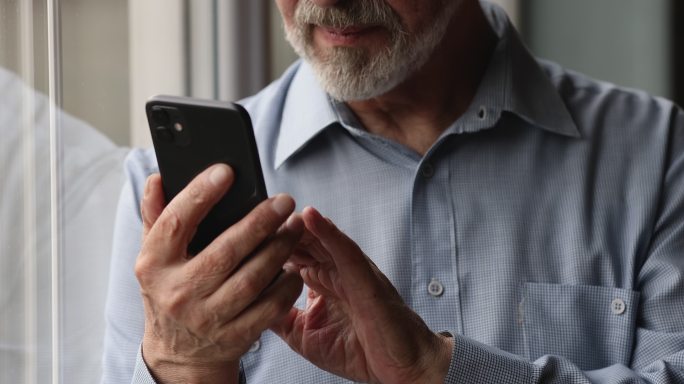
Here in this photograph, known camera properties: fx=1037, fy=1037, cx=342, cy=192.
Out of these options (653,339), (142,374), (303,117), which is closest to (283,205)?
(142,374)

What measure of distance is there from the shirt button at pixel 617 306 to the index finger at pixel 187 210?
628 mm

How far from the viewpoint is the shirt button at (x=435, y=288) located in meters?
1.38

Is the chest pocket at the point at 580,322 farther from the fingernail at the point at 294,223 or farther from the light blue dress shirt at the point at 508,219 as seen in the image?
the fingernail at the point at 294,223

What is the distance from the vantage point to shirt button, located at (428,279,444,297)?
138 cm

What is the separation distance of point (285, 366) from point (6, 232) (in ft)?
1.34

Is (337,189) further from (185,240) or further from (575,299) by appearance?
(185,240)

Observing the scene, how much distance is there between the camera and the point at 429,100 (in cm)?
149

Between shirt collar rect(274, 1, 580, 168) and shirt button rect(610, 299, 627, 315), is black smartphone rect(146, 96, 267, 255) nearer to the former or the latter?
shirt collar rect(274, 1, 580, 168)

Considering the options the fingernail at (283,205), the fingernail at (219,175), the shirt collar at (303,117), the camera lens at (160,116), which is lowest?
the shirt collar at (303,117)

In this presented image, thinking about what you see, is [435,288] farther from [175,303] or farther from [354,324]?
[175,303]

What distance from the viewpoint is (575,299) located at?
139cm

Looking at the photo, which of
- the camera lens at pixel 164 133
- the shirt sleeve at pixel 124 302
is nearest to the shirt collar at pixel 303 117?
the shirt sleeve at pixel 124 302

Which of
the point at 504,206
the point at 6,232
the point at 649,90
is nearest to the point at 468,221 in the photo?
the point at 504,206

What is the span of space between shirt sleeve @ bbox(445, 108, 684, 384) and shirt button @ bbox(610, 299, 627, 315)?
39mm
